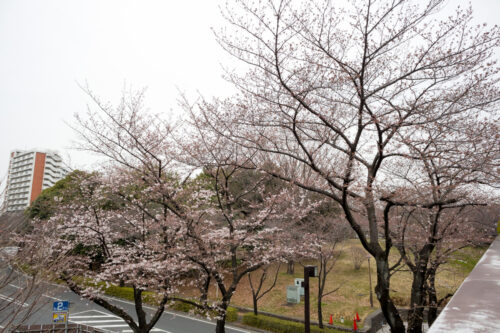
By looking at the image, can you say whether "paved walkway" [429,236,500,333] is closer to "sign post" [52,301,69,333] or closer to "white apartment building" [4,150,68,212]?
"sign post" [52,301,69,333]

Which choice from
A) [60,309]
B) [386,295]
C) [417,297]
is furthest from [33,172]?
[386,295]

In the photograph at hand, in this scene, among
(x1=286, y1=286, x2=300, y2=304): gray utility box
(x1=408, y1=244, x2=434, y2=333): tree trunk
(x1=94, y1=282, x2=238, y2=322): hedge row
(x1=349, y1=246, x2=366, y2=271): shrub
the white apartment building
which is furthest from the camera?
the white apartment building

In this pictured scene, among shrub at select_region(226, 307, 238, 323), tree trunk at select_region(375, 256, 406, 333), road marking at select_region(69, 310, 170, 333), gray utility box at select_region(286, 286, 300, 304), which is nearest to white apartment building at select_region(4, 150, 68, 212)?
road marking at select_region(69, 310, 170, 333)

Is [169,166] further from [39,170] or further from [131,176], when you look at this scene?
[39,170]

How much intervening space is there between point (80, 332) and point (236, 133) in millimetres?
10018

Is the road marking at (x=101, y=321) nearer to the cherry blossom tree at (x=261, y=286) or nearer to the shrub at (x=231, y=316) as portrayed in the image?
the shrub at (x=231, y=316)

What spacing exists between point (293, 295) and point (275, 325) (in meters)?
3.08

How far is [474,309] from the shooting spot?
1516mm

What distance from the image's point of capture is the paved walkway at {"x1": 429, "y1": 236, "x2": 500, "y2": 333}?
1.27 m

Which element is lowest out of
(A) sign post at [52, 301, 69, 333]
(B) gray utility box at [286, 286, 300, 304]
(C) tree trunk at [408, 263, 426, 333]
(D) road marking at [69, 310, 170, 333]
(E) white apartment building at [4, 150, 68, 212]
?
(D) road marking at [69, 310, 170, 333]

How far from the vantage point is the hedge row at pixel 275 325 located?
479 inches

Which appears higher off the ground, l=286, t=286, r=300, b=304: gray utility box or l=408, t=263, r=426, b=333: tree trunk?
l=408, t=263, r=426, b=333: tree trunk

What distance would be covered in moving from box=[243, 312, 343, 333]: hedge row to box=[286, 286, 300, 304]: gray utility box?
2.42 meters

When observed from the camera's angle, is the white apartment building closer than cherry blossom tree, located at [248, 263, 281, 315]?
No
